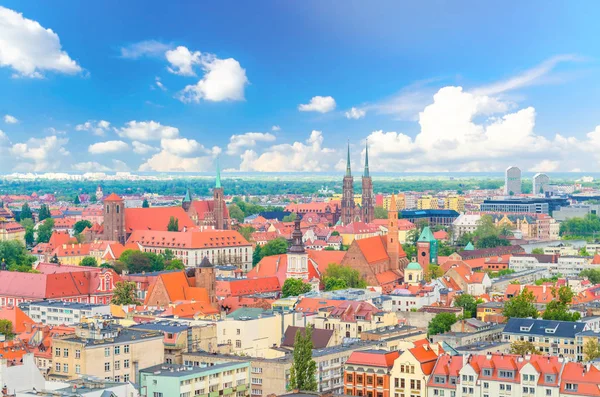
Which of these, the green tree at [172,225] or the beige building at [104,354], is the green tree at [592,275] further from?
the beige building at [104,354]

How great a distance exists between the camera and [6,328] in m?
71.2

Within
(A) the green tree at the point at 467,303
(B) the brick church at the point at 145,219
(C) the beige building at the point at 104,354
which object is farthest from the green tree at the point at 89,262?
(C) the beige building at the point at 104,354

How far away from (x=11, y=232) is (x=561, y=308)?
10997 cm

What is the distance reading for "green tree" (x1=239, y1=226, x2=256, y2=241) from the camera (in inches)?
6043

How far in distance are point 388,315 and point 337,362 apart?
15.5 metres

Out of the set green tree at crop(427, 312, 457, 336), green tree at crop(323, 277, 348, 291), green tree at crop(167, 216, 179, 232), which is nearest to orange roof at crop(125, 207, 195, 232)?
green tree at crop(167, 216, 179, 232)

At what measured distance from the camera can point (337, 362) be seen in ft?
198

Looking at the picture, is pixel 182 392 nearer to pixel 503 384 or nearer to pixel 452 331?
pixel 503 384

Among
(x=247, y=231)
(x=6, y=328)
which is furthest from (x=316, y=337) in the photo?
(x=247, y=231)

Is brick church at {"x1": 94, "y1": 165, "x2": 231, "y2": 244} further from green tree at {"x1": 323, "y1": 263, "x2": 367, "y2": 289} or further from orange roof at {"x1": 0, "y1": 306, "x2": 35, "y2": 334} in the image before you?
orange roof at {"x1": 0, "y1": 306, "x2": 35, "y2": 334}

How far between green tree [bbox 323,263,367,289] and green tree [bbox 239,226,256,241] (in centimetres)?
4795

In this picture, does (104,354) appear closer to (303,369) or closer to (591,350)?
(303,369)

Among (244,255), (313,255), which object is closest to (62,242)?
(244,255)

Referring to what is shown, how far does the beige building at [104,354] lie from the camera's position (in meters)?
55.7
